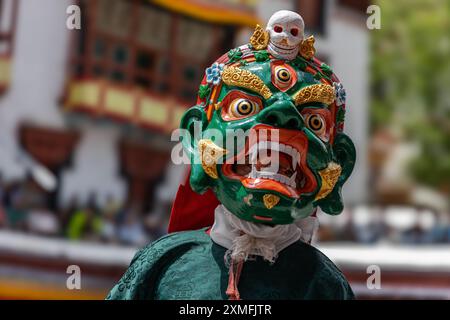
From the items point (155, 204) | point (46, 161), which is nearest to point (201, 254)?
point (46, 161)

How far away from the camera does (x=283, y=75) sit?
1918mm

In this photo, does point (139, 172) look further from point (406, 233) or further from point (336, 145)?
point (336, 145)

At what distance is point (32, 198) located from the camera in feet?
25.0

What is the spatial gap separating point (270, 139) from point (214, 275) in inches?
14.8

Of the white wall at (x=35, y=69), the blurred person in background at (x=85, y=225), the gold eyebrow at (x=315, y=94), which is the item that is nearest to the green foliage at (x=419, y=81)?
the white wall at (x=35, y=69)

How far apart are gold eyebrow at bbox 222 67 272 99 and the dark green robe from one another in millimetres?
419

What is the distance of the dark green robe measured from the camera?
190cm

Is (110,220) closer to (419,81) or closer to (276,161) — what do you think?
(276,161)

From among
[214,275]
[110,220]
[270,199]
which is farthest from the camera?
[110,220]

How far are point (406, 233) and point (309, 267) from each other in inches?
266

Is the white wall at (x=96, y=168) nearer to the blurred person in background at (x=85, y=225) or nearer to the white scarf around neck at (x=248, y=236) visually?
the blurred person in background at (x=85, y=225)

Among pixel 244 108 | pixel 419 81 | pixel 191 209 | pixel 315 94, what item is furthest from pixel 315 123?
pixel 419 81

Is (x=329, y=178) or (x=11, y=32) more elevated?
(x=11, y=32)

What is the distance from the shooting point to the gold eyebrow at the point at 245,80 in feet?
6.21
